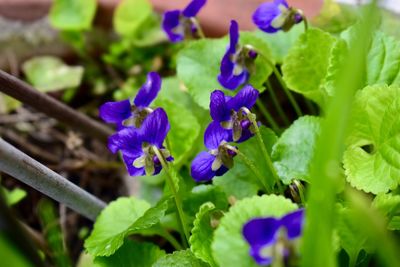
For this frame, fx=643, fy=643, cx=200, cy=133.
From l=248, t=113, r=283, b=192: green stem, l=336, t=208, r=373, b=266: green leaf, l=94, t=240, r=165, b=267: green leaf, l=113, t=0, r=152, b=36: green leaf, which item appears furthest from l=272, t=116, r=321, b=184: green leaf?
l=113, t=0, r=152, b=36: green leaf

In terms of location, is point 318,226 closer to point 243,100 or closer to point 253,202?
point 253,202

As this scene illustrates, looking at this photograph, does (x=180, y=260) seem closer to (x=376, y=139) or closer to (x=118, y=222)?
(x=118, y=222)

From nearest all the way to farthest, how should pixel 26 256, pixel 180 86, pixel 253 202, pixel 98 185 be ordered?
pixel 26 256
pixel 253 202
pixel 180 86
pixel 98 185

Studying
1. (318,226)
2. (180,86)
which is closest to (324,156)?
(318,226)

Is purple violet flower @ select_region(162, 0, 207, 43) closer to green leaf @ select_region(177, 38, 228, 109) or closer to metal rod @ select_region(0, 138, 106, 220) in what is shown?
green leaf @ select_region(177, 38, 228, 109)

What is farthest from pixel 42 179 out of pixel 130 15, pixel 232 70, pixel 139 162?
pixel 130 15

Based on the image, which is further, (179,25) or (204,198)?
(179,25)

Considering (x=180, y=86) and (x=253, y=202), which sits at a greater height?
(x=253, y=202)
